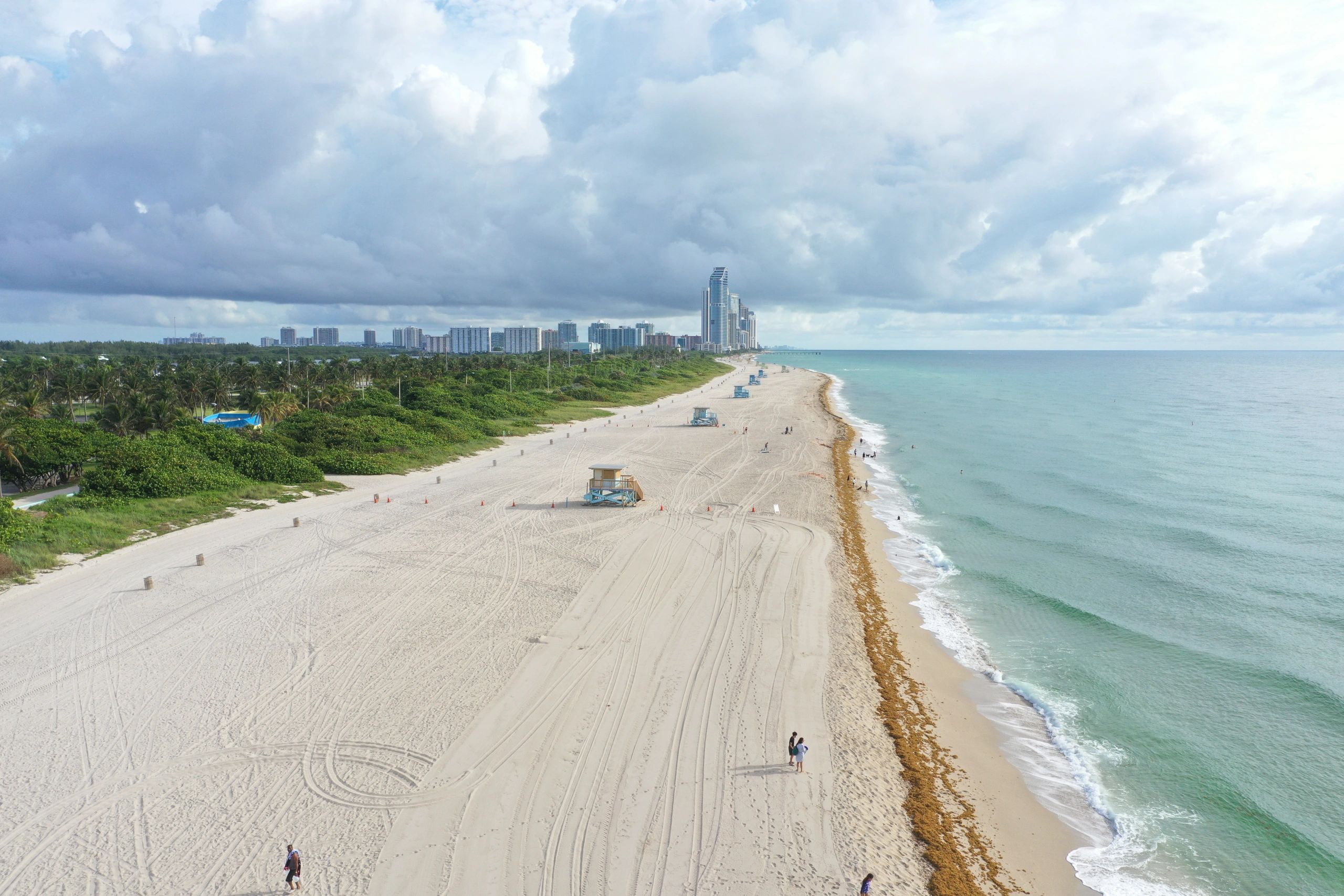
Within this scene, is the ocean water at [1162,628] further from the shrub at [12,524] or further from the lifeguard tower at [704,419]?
the shrub at [12,524]

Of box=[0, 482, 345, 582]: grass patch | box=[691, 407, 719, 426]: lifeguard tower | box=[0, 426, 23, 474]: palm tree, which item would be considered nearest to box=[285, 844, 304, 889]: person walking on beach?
box=[0, 482, 345, 582]: grass patch

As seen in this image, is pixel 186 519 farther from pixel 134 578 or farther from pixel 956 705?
pixel 956 705

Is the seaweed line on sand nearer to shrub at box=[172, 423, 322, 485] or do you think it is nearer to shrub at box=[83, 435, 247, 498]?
shrub at box=[172, 423, 322, 485]

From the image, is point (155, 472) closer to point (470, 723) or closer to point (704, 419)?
point (470, 723)

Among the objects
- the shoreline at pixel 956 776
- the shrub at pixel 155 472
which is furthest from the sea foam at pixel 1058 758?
the shrub at pixel 155 472

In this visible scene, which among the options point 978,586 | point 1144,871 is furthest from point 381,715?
point 978,586
